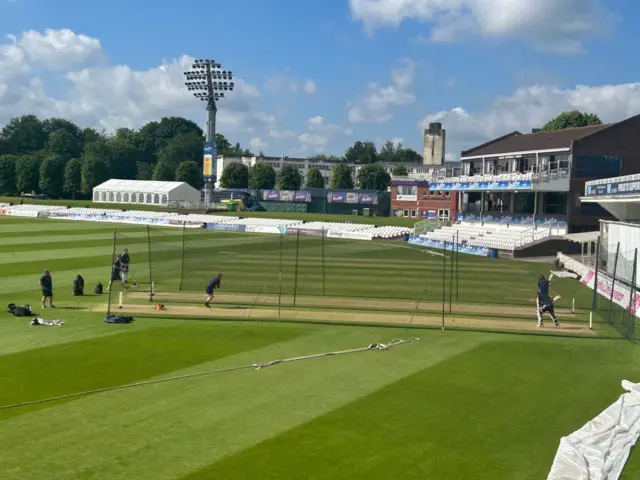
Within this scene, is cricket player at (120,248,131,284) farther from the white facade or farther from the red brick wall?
the white facade

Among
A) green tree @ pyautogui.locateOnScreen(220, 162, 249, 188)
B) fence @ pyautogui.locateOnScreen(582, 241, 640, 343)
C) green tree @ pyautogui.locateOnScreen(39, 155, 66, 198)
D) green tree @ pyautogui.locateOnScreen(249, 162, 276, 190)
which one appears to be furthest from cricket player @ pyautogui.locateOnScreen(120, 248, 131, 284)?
green tree @ pyautogui.locateOnScreen(39, 155, 66, 198)

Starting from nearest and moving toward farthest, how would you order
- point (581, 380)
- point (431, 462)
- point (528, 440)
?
point (431, 462) < point (528, 440) < point (581, 380)

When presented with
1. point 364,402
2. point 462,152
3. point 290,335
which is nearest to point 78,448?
point 364,402

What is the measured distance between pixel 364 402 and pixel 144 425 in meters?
4.47

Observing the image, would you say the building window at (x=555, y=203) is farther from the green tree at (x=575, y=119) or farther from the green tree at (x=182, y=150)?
the green tree at (x=182, y=150)

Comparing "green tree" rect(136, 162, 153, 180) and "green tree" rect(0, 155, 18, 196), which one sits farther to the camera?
"green tree" rect(136, 162, 153, 180)

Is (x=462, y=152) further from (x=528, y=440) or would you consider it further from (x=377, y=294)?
(x=528, y=440)

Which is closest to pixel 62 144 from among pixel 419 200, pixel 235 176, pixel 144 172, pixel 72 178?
pixel 144 172

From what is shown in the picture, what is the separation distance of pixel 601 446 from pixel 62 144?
579 ft

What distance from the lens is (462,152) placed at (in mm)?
73938

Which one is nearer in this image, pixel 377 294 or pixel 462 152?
pixel 377 294

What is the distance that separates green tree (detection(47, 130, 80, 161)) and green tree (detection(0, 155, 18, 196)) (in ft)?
94.9

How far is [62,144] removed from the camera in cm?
16988

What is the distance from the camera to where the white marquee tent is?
352 feet
